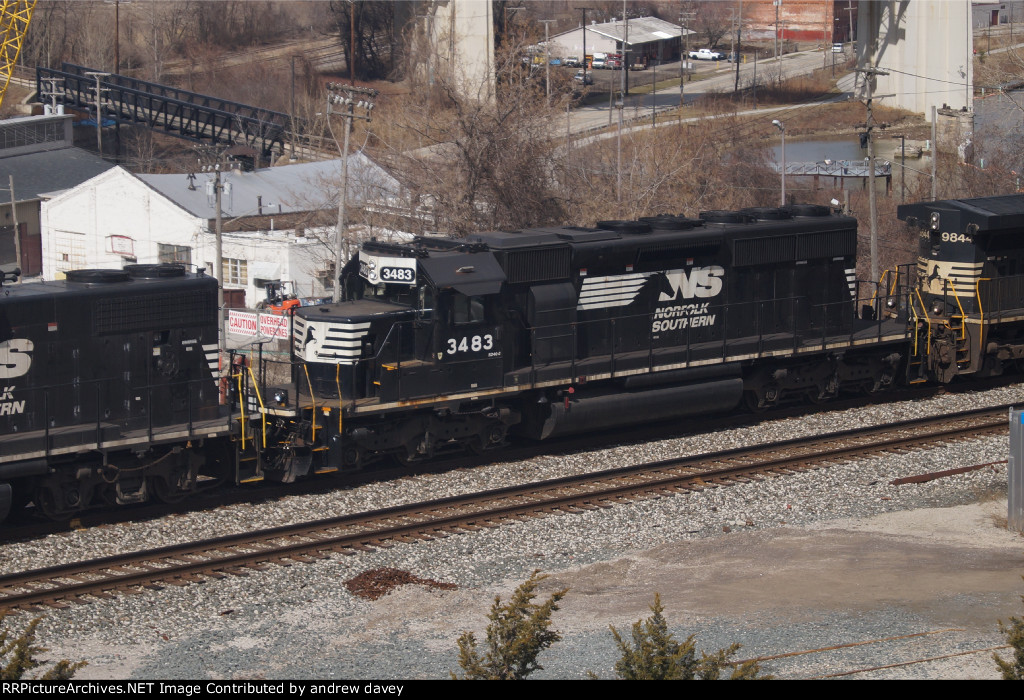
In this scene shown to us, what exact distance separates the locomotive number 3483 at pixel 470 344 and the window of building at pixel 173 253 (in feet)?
71.8

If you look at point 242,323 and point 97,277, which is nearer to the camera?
point 97,277

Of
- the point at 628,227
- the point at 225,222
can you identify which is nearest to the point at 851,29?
the point at 225,222

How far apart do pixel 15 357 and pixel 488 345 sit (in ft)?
21.1

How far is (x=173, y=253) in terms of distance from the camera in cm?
3644

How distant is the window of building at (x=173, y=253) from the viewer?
3628 cm

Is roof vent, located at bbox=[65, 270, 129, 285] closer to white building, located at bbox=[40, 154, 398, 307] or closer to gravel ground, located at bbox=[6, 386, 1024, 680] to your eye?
gravel ground, located at bbox=[6, 386, 1024, 680]

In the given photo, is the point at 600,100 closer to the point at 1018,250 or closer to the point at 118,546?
the point at 1018,250

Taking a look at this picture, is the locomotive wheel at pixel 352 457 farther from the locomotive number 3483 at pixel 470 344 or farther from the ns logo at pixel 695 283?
the ns logo at pixel 695 283

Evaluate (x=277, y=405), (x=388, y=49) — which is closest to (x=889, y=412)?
(x=277, y=405)

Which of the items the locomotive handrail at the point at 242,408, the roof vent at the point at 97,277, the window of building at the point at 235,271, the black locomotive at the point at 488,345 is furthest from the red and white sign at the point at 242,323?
the roof vent at the point at 97,277

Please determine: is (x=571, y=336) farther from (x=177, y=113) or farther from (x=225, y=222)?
(x=177, y=113)

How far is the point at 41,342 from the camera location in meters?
14.1

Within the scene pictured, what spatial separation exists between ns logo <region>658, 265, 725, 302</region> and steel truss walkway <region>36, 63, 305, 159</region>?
44.6 m

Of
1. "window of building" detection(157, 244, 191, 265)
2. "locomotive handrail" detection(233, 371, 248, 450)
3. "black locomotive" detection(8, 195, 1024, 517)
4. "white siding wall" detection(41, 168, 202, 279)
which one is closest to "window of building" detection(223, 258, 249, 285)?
"white siding wall" detection(41, 168, 202, 279)
